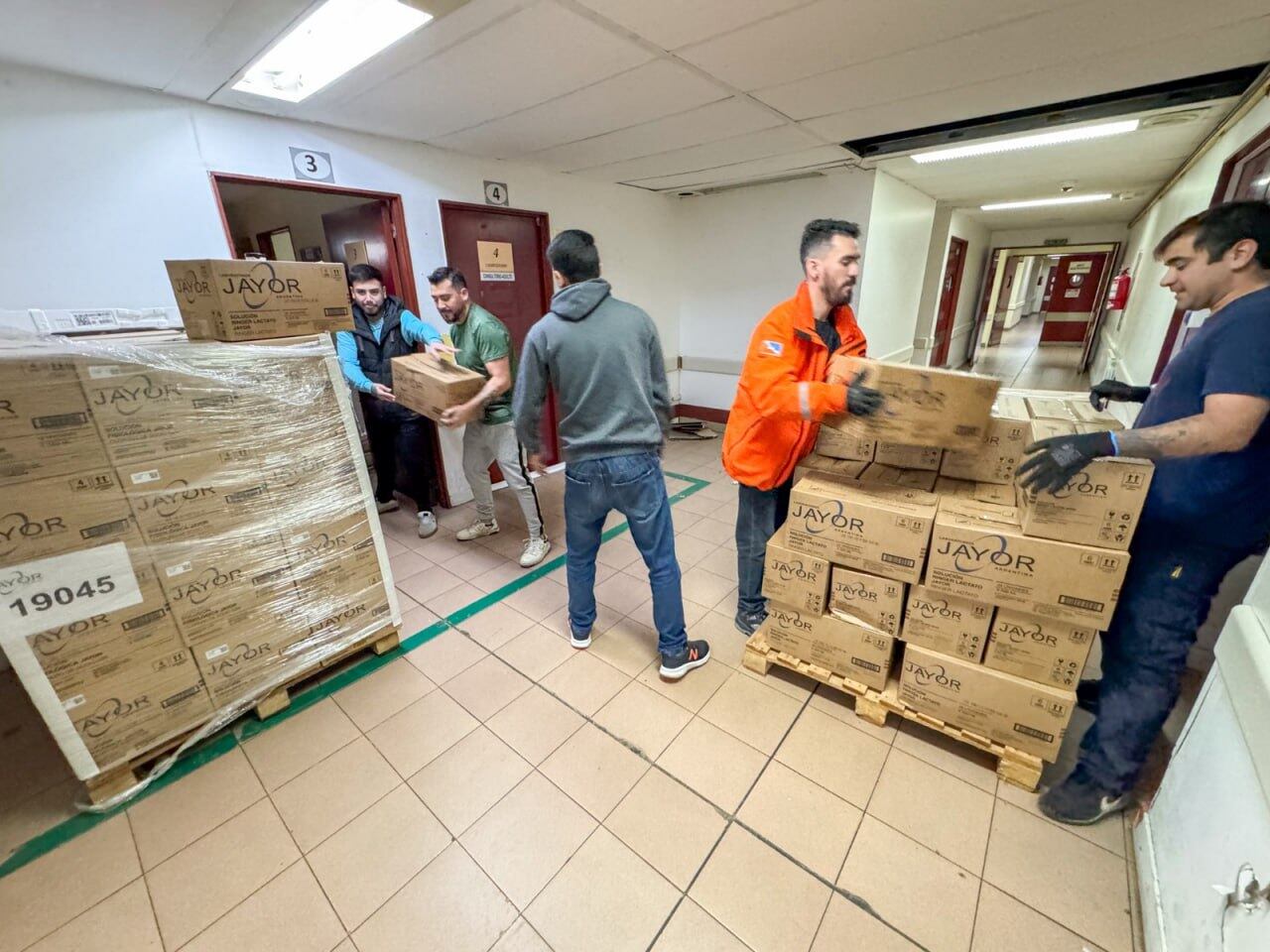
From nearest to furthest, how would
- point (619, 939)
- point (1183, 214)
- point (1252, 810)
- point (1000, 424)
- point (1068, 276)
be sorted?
point (1252, 810) < point (619, 939) < point (1000, 424) < point (1183, 214) < point (1068, 276)

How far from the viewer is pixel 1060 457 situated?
133cm

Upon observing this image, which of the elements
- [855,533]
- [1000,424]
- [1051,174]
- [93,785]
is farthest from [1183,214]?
[93,785]

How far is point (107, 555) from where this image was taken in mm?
1562

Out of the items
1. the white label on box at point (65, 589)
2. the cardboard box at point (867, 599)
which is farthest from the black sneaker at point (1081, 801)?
the white label on box at point (65, 589)

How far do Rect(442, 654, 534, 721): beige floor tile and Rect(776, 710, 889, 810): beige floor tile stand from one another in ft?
3.62

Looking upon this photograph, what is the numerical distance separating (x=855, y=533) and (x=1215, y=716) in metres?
0.90

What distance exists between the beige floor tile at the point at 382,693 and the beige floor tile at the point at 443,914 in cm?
72

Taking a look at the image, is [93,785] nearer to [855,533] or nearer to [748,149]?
[855,533]

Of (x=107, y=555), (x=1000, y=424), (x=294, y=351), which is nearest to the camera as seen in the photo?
(x=107, y=555)

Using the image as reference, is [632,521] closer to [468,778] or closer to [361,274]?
[468,778]

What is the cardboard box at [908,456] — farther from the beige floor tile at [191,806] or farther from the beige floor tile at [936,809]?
the beige floor tile at [191,806]

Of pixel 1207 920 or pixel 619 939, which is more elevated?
pixel 1207 920

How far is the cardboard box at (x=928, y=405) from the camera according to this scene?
1430mm

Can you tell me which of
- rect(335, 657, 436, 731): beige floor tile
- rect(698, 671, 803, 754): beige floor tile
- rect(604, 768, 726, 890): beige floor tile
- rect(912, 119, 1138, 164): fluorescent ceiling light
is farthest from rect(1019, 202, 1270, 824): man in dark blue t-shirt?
rect(912, 119, 1138, 164): fluorescent ceiling light
